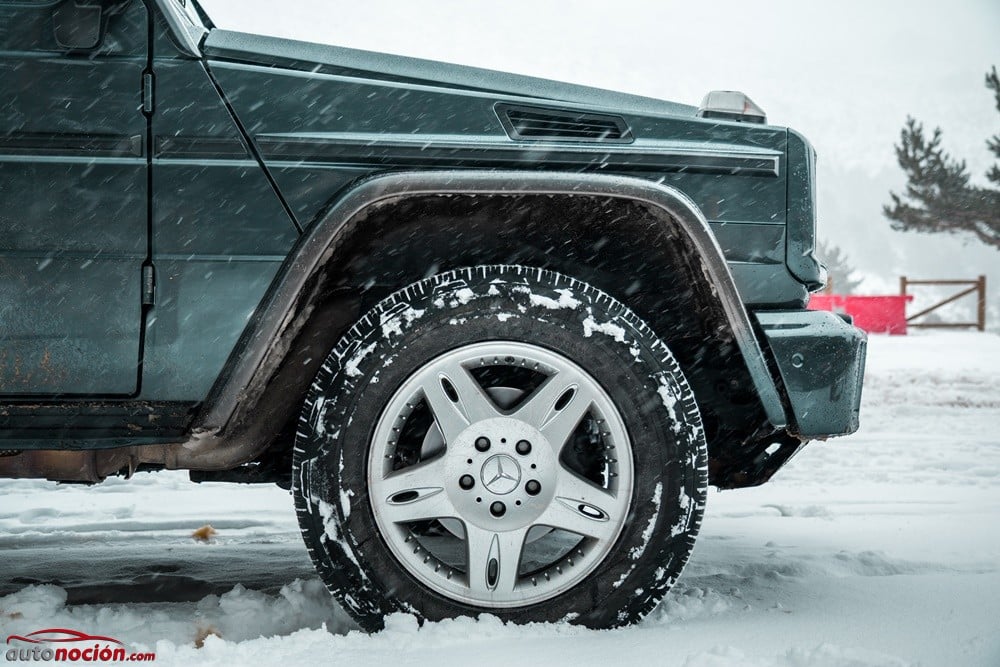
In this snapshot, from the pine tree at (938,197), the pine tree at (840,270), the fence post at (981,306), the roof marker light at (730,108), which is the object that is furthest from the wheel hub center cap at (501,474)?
the pine tree at (840,270)

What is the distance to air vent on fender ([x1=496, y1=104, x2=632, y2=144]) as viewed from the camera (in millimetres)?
2150

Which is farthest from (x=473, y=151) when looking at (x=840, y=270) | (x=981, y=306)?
(x=840, y=270)

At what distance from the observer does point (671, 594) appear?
94.4 inches

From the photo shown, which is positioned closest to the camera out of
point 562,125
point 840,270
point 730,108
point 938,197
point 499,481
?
point 499,481

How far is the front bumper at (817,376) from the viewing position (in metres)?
2.08

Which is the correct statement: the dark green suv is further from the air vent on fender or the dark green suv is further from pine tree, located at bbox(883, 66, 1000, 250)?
pine tree, located at bbox(883, 66, 1000, 250)

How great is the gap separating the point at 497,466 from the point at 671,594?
80 centimetres

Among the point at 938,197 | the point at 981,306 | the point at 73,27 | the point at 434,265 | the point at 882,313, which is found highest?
the point at 938,197

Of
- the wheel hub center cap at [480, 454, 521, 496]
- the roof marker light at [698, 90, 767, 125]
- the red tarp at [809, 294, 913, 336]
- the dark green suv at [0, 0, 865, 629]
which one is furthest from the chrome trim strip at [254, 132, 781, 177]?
the red tarp at [809, 294, 913, 336]

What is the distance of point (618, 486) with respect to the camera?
1.99 m

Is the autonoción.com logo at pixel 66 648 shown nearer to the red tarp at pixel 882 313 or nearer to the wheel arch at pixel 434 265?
the wheel arch at pixel 434 265

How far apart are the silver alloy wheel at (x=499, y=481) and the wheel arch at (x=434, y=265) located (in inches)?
14.5

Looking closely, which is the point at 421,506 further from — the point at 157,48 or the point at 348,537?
the point at 157,48

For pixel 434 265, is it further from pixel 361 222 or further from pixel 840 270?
pixel 840 270
